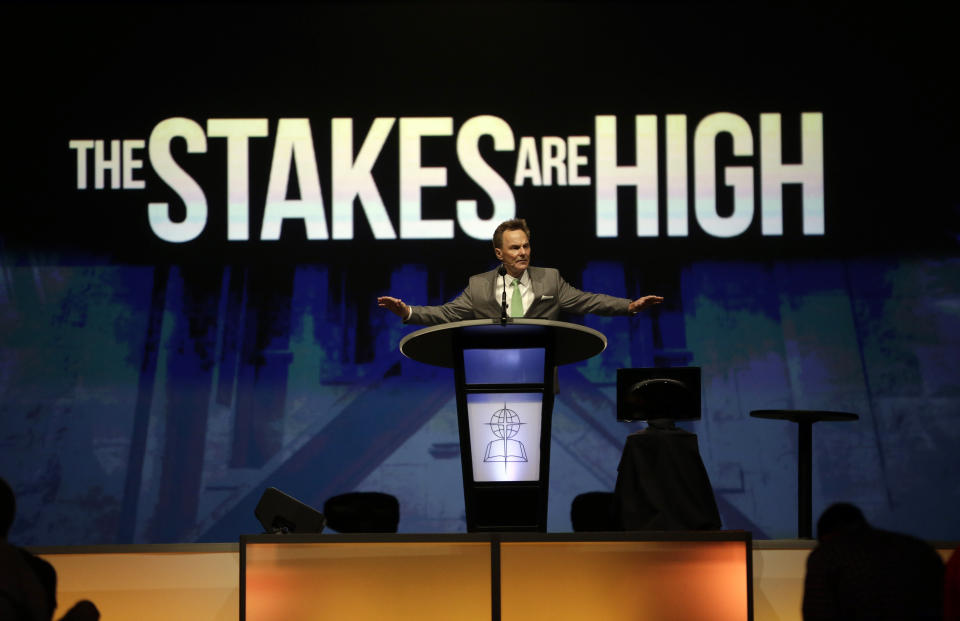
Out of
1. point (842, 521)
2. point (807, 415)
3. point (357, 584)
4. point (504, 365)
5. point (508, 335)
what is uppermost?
point (508, 335)

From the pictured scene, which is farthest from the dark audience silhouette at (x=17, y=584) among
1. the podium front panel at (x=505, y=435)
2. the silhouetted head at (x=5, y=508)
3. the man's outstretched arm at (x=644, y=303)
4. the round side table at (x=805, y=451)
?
the round side table at (x=805, y=451)

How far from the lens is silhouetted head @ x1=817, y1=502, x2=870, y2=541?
2523mm

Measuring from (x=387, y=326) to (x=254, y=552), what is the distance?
2921 mm

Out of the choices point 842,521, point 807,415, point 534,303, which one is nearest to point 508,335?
point 534,303

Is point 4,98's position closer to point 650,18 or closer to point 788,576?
point 650,18

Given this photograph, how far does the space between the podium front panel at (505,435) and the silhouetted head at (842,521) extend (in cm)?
109

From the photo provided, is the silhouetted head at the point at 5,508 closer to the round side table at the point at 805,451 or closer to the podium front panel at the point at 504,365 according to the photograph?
the podium front panel at the point at 504,365

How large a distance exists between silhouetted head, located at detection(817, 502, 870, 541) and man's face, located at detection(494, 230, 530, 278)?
5.62 ft

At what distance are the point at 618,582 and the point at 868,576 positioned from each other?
1017mm

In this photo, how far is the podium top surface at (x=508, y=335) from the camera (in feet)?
10.7

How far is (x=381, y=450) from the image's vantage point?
6102 millimetres

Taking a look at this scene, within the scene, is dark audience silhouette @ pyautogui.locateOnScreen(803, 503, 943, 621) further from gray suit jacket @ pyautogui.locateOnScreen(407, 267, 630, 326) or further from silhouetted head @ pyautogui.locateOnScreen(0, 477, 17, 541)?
silhouetted head @ pyautogui.locateOnScreen(0, 477, 17, 541)

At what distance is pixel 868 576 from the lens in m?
2.45

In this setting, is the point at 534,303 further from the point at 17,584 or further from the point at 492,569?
the point at 17,584
